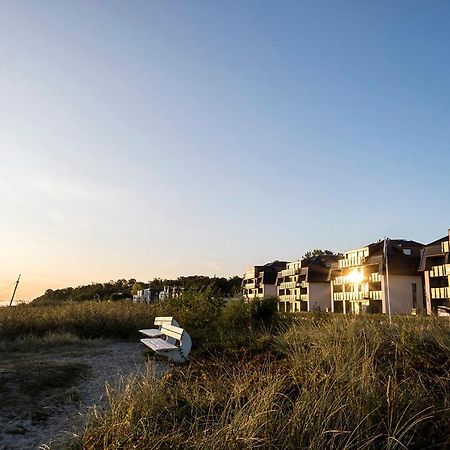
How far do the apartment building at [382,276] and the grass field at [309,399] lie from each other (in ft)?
130

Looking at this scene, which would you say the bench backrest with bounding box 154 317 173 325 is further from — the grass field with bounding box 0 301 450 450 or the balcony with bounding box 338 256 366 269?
the balcony with bounding box 338 256 366 269

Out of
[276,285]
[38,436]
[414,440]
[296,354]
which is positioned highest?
[276,285]

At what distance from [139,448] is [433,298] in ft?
141

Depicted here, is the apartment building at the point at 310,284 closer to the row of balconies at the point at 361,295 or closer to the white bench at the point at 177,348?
the row of balconies at the point at 361,295

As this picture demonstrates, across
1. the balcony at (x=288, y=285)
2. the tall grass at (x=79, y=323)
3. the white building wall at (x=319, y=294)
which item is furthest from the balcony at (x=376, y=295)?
the tall grass at (x=79, y=323)

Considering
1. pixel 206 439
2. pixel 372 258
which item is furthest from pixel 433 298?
pixel 206 439

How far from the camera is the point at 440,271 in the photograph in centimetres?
4106

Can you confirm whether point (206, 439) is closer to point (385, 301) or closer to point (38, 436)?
point (38, 436)

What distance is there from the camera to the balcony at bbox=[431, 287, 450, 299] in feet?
129

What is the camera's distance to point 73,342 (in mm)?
12117

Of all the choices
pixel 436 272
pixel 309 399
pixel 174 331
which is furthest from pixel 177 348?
pixel 436 272

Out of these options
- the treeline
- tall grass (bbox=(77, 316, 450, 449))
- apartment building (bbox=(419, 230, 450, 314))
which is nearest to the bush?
tall grass (bbox=(77, 316, 450, 449))

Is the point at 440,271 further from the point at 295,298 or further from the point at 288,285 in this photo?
the point at 288,285

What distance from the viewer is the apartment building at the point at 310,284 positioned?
60.2m
